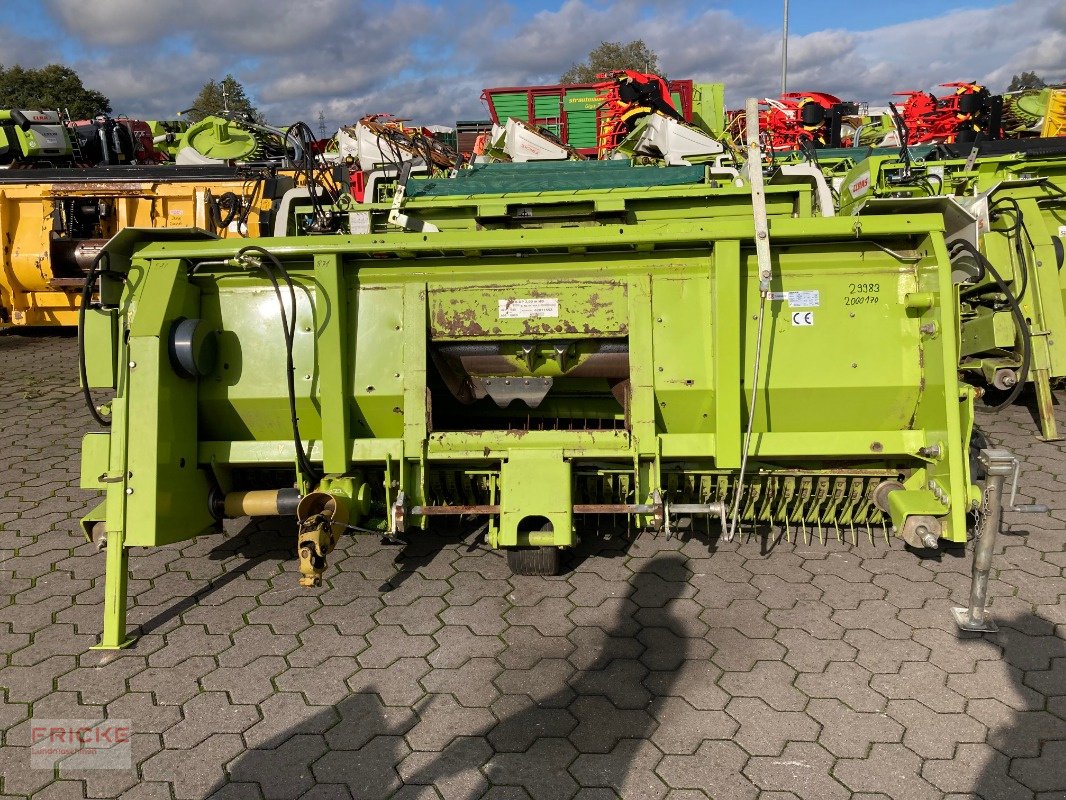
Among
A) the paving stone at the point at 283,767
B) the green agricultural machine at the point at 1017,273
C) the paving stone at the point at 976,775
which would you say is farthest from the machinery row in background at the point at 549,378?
the green agricultural machine at the point at 1017,273

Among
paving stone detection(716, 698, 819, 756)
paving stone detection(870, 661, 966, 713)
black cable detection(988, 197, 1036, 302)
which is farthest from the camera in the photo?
black cable detection(988, 197, 1036, 302)

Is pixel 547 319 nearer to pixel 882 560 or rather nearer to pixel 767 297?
pixel 767 297

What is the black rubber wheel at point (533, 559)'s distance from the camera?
10.7ft

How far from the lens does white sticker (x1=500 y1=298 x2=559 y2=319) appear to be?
318 centimetres

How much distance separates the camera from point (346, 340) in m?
3.26

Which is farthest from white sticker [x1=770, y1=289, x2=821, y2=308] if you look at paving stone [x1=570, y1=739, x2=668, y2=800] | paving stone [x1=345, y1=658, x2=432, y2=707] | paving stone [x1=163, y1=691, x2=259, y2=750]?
paving stone [x1=163, y1=691, x2=259, y2=750]

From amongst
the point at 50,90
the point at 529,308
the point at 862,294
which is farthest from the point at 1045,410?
the point at 50,90

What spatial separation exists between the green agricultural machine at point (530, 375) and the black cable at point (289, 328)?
1cm

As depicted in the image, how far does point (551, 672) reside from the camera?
2699mm

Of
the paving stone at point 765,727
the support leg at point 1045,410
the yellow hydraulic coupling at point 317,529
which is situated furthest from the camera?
the support leg at point 1045,410

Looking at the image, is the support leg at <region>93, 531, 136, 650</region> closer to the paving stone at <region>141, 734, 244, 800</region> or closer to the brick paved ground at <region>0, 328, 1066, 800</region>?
the brick paved ground at <region>0, 328, 1066, 800</region>

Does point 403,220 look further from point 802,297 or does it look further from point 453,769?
point 453,769

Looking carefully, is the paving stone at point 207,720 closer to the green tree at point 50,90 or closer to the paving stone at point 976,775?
the paving stone at point 976,775

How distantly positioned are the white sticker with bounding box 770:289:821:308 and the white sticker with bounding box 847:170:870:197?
3.94 feet
